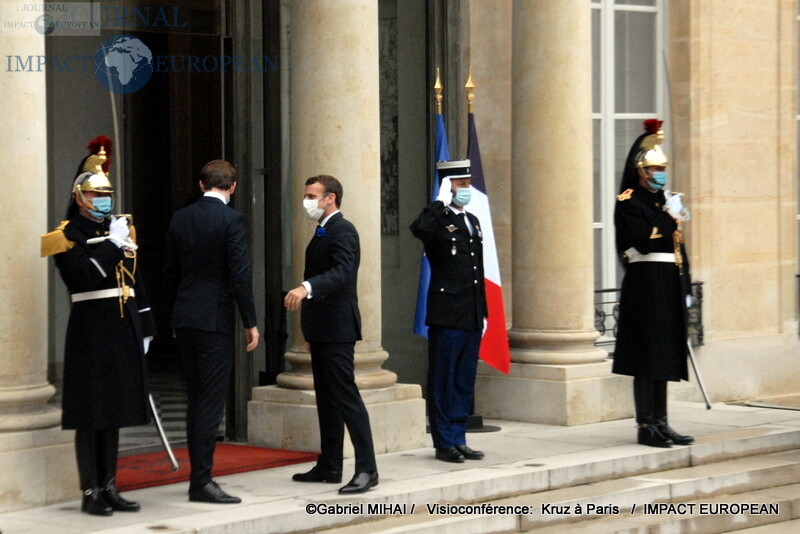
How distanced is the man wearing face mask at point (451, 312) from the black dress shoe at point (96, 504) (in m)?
2.27

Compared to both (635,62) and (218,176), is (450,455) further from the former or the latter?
(635,62)

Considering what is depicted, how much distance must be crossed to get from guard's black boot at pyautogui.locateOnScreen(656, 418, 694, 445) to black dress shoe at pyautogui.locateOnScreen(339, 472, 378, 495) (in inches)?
94.4

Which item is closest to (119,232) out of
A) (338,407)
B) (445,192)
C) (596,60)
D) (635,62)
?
(338,407)

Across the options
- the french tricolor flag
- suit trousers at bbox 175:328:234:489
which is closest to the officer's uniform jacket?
suit trousers at bbox 175:328:234:489

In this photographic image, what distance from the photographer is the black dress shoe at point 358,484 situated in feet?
24.9

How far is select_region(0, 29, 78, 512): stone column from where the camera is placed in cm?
735

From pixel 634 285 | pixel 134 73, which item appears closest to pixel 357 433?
pixel 634 285

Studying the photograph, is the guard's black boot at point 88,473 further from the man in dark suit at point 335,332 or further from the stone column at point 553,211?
the stone column at point 553,211

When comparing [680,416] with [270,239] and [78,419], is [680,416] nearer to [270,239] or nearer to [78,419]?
[270,239]

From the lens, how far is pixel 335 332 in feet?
25.5

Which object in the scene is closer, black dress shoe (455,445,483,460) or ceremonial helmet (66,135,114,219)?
ceremonial helmet (66,135,114,219)

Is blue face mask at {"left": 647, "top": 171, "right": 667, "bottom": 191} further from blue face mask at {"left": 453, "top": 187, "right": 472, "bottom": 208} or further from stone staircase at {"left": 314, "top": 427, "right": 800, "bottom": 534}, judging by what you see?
stone staircase at {"left": 314, "top": 427, "right": 800, "bottom": 534}

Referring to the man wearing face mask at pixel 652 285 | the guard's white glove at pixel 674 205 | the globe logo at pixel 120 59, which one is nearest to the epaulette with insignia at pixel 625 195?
the man wearing face mask at pixel 652 285

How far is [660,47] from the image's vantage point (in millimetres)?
12289
